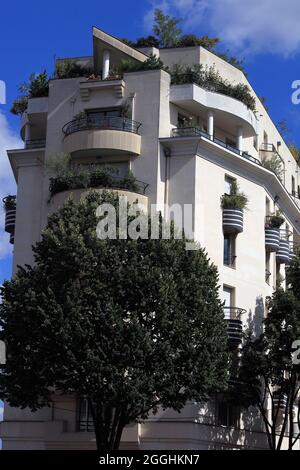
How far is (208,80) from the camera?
48562 mm

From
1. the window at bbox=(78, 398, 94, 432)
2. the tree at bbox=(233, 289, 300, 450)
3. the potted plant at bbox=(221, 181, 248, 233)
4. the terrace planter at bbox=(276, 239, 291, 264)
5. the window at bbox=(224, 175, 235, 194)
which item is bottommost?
the window at bbox=(78, 398, 94, 432)

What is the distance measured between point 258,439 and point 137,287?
1415 cm

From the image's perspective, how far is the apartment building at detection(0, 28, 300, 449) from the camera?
144 feet

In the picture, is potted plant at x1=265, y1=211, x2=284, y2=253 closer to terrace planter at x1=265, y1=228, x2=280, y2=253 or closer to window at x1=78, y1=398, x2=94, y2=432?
terrace planter at x1=265, y1=228, x2=280, y2=253

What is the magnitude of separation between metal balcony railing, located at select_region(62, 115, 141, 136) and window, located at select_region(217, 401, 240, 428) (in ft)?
45.7

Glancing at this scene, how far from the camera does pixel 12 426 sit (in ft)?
145

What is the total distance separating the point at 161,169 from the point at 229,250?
5.62 metres

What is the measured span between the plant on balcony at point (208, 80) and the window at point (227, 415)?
619 inches

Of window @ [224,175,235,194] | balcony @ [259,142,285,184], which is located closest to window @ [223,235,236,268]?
window @ [224,175,235,194]

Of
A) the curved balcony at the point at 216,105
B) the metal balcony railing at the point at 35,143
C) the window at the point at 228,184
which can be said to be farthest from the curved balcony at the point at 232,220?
the metal balcony railing at the point at 35,143

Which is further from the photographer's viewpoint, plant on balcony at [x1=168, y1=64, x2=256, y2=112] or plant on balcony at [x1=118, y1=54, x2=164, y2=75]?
plant on balcony at [x1=168, y1=64, x2=256, y2=112]
